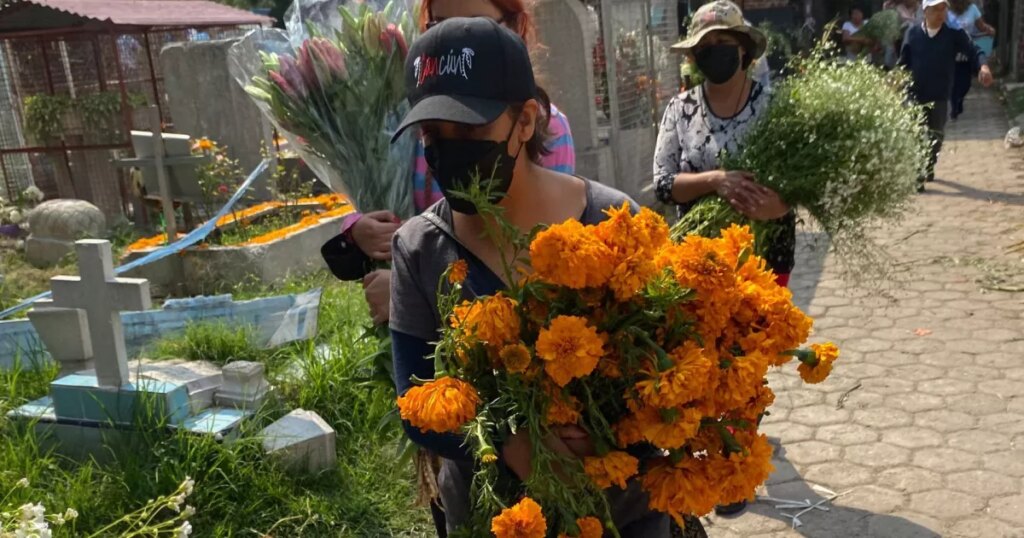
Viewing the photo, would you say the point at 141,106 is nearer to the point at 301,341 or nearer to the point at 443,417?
the point at 301,341

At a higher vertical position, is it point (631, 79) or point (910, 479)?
point (631, 79)

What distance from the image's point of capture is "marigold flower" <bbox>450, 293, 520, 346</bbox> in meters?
1.37

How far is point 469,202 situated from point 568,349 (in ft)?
1.46

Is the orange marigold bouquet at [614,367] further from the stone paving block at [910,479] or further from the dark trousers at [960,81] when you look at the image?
the dark trousers at [960,81]

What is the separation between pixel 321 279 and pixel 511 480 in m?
5.35

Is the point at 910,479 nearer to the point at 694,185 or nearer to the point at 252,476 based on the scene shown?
the point at 694,185

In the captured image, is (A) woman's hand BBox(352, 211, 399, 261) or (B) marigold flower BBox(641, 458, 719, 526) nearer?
(B) marigold flower BBox(641, 458, 719, 526)

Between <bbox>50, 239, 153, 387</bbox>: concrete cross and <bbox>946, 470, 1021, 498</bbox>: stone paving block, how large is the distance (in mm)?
3442

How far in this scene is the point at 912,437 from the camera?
13.2 feet

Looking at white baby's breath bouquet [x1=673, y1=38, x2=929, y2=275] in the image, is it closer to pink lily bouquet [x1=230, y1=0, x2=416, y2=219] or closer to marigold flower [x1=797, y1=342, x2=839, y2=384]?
pink lily bouquet [x1=230, y1=0, x2=416, y2=219]

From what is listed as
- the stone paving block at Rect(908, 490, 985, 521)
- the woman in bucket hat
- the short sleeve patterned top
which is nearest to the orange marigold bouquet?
the woman in bucket hat

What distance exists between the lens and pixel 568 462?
141 centimetres

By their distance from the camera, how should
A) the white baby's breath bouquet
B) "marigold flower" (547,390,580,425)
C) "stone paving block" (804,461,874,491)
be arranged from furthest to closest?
"stone paving block" (804,461,874,491), the white baby's breath bouquet, "marigold flower" (547,390,580,425)

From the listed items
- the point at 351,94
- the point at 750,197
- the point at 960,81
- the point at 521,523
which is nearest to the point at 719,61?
the point at 750,197
